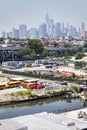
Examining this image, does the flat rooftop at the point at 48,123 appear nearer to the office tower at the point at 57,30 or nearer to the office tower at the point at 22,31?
the office tower at the point at 22,31

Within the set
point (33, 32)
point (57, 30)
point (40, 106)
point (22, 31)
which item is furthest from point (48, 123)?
point (57, 30)

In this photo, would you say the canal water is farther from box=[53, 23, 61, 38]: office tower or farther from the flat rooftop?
box=[53, 23, 61, 38]: office tower

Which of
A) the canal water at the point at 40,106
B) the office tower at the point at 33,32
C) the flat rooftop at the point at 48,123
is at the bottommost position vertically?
the canal water at the point at 40,106

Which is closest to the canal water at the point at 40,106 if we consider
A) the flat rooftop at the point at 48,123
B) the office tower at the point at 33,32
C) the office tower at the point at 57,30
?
the flat rooftop at the point at 48,123

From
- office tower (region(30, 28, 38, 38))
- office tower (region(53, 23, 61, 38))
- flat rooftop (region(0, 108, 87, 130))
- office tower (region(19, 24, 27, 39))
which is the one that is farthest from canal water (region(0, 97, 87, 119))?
office tower (region(30, 28, 38, 38))

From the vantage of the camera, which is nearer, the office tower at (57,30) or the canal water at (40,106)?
the canal water at (40,106)

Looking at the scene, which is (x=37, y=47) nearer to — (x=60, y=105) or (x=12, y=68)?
(x=12, y=68)

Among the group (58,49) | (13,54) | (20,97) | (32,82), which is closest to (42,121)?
(20,97)

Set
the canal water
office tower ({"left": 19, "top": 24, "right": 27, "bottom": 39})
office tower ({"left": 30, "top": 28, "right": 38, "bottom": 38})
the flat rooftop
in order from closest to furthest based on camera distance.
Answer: the flat rooftop → the canal water → office tower ({"left": 30, "top": 28, "right": 38, "bottom": 38}) → office tower ({"left": 19, "top": 24, "right": 27, "bottom": 39})

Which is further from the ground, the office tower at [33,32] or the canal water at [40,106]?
the office tower at [33,32]

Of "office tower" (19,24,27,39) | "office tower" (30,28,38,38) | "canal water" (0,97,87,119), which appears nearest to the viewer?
"canal water" (0,97,87,119)
